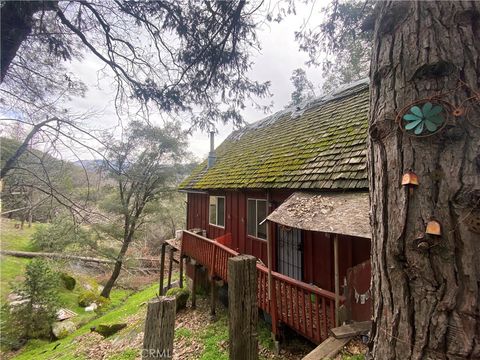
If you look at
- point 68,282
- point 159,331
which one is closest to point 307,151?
point 159,331

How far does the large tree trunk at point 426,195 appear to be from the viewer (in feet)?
3.71

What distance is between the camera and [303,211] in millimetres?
4754

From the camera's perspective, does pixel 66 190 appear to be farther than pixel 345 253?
Yes

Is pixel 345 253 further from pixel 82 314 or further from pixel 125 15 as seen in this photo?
pixel 82 314

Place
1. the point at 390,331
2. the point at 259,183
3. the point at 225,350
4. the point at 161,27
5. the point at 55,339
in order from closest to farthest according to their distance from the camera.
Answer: the point at 390,331, the point at 161,27, the point at 225,350, the point at 259,183, the point at 55,339

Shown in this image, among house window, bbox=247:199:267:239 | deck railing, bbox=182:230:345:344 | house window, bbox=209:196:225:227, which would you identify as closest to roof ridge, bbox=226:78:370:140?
house window, bbox=247:199:267:239

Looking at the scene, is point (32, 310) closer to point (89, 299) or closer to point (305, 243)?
point (89, 299)

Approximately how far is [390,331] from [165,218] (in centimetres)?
1953

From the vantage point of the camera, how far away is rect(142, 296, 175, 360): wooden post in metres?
1.58

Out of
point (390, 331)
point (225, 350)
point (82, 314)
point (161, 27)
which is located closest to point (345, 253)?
point (225, 350)

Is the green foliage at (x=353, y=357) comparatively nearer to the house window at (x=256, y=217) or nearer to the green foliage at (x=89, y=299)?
the house window at (x=256, y=217)

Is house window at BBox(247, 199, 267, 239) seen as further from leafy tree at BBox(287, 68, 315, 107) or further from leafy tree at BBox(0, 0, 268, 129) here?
leafy tree at BBox(287, 68, 315, 107)

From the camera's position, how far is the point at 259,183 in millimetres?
7488

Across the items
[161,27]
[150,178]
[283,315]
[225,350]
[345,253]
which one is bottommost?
[225,350]
